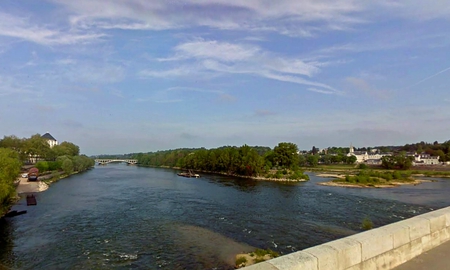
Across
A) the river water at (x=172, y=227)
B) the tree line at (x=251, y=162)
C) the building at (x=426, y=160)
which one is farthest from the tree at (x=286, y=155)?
the building at (x=426, y=160)

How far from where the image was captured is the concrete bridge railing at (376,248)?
3543mm

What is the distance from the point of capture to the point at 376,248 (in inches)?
169

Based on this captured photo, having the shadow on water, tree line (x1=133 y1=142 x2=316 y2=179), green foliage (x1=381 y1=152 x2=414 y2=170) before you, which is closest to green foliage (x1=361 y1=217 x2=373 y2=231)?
the shadow on water

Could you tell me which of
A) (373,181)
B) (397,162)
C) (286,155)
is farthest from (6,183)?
(397,162)

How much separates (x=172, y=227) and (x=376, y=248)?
2332cm

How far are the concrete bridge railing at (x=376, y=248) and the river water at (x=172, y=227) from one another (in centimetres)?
1335

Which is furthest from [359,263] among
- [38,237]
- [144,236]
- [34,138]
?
[34,138]

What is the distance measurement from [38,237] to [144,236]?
7.92 meters

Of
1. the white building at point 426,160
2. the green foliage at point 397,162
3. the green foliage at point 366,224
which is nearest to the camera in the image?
the green foliage at point 366,224

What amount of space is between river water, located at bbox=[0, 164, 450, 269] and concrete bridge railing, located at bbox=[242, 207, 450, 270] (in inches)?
525

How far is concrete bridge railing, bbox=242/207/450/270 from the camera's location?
139 inches

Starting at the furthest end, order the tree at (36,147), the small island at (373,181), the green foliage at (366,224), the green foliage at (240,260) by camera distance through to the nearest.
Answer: the tree at (36,147)
the small island at (373,181)
the green foliage at (366,224)
the green foliage at (240,260)

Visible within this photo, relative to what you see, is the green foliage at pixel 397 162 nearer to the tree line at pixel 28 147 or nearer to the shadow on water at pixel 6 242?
the shadow on water at pixel 6 242

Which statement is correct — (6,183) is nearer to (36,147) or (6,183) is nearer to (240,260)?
(240,260)
